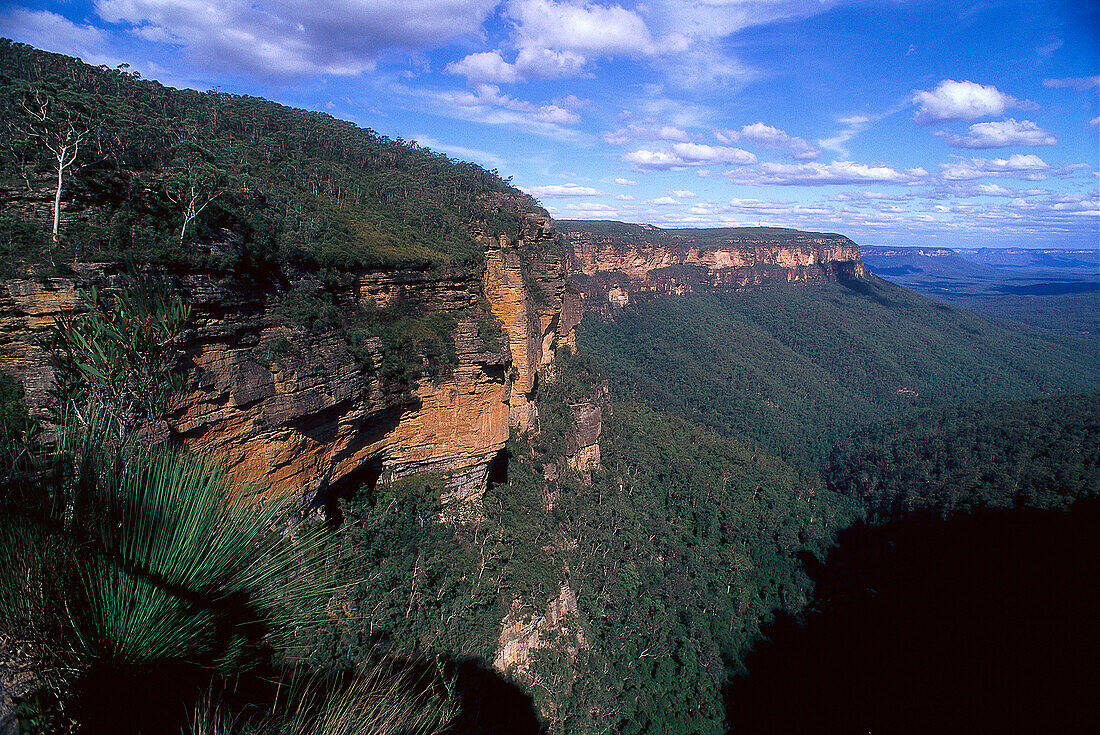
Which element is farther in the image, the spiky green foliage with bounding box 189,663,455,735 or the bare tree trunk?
the bare tree trunk

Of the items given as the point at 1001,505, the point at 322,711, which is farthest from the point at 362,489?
the point at 1001,505

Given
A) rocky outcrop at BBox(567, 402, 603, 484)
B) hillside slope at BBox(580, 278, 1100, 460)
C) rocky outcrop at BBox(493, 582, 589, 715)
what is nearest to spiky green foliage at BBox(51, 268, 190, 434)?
rocky outcrop at BBox(493, 582, 589, 715)

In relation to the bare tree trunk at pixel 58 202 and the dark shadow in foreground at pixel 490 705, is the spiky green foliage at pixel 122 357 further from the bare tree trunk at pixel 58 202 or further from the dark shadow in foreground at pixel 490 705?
the dark shadow in foreground at pixel 490 705

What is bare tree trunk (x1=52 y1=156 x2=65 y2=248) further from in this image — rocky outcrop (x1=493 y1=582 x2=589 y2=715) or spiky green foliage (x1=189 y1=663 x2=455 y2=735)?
rocky outcrop (x1=493 y1=582 x2=589 y2=715)

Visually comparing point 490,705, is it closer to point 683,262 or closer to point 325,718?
point 325,718

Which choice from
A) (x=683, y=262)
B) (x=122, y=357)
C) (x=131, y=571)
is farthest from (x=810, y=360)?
(x=131, y=571)

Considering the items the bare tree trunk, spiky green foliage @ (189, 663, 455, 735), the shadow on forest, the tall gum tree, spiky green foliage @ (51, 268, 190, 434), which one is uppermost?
the tall gum tree
